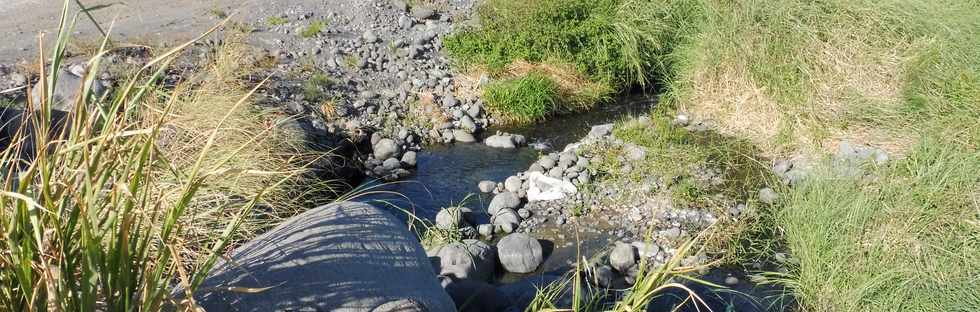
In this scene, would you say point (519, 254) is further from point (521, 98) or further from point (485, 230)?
point (521, 98)

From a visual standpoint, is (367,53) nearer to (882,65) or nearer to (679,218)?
(679,218)

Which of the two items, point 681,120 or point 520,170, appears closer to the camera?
point 520,170

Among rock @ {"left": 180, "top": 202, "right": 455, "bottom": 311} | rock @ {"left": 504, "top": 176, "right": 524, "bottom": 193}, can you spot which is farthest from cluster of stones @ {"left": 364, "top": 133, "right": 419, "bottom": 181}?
rock @ {"left": 180, "top": 202, "right": 455, "bottom": 311}

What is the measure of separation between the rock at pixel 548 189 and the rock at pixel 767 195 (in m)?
1.35

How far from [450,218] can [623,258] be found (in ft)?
4.04

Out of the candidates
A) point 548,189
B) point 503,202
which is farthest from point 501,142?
point 503,202

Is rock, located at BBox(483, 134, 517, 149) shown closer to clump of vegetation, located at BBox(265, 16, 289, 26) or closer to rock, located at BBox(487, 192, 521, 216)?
rock, located at BBox(487, 192, 521, 216)

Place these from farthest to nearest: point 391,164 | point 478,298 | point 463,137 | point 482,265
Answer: point 463,137 → point 391,164 → point 482,265 → point 478,298

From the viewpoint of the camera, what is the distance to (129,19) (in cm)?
946

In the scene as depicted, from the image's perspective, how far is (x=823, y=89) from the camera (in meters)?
7.47

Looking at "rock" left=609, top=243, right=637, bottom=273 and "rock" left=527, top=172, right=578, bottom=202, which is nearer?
"rock" left=609, top=243, right=637, bottom=273

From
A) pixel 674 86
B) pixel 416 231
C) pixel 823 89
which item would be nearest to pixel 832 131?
pixel 823 89

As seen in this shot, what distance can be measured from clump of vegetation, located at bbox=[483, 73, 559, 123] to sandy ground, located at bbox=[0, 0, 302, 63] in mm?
2739

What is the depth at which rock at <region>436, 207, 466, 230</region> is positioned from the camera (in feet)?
18.3
